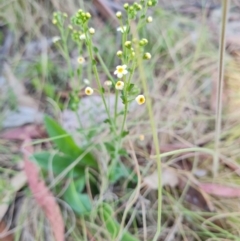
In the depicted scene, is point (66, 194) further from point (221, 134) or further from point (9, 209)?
point (221, 134)

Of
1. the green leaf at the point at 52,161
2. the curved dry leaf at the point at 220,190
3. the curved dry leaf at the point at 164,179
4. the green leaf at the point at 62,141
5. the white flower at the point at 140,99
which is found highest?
the white flower at the point at 140,99

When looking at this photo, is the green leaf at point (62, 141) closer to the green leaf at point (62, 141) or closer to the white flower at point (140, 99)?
the green leaf at point (62, 141)

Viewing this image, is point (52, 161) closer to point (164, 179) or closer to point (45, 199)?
point (45, 199)

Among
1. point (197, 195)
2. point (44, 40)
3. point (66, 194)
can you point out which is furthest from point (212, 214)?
point (44, 40)

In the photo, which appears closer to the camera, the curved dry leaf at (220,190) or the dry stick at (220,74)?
the dry stick at (220,74)

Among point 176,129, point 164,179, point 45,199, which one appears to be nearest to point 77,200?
point 45,199

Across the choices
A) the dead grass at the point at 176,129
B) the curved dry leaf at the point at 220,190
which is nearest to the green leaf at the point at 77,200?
the dead grass at the point at 176,129

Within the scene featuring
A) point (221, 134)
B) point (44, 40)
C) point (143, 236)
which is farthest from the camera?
point (44, 40)
